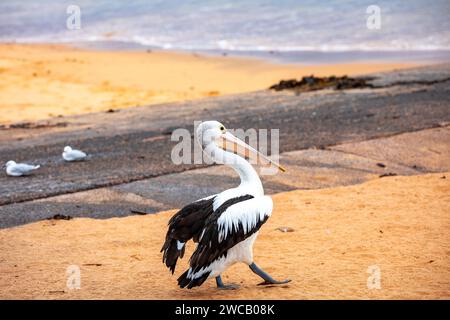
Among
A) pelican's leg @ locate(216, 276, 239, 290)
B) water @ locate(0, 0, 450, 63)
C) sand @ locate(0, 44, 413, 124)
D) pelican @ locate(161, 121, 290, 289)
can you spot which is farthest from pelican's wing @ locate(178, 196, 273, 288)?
water @ locate(0, 0, 450, 63)

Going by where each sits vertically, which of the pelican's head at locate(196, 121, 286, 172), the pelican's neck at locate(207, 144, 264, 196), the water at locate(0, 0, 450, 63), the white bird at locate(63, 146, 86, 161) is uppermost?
the water at locate(0, 0, 450, 63)

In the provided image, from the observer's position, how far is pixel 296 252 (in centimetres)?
514

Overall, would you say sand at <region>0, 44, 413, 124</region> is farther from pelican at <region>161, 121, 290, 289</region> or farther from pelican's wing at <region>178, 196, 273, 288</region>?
pelican's wing at <region>178, 196, 273, 288</region>

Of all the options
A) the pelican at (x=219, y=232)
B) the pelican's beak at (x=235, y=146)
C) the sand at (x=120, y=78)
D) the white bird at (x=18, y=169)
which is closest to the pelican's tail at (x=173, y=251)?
the pelican at (x=219, y=232)

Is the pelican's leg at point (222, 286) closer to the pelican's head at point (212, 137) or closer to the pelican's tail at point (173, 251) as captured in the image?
the pelican's tail at point (173, 251)

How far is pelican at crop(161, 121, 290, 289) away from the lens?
13.8ft

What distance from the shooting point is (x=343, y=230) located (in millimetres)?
5562

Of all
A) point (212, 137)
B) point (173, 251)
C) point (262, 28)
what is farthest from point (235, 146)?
point (262, 28)

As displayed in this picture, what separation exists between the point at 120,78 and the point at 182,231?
11.3 meters

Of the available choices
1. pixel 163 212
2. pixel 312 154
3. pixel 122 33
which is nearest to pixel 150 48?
pixel 122 33

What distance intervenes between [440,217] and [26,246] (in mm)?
3067

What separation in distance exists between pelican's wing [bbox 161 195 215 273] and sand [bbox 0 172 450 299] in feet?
0.81

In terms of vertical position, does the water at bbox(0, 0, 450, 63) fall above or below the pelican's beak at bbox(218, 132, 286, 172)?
above
